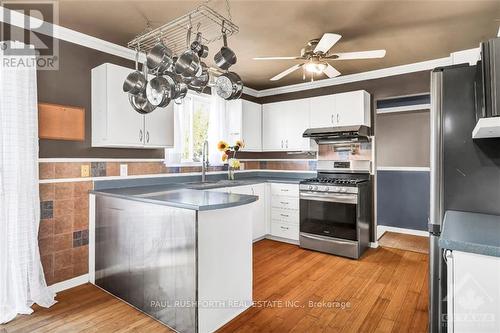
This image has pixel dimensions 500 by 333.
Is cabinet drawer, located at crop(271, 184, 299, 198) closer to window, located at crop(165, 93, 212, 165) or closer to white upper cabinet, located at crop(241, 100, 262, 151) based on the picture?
white upper cabinet, located at crop(241, 100, 262, 151)

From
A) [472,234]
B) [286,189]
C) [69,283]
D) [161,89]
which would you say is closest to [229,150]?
[286,189]

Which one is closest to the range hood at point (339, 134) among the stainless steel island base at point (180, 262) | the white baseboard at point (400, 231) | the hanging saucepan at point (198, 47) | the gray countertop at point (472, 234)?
the white baseboard at point (400, 231)

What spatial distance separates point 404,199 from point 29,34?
214 inches

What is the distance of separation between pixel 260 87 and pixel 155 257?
3467 millimetres

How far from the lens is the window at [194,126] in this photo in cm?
377

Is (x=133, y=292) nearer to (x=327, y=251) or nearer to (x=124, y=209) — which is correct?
(x=124, y=209)

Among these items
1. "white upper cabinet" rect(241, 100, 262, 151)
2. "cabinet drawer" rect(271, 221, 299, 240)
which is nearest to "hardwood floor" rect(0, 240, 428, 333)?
"cabinet drawer" rect(271, 221, 299, 240)

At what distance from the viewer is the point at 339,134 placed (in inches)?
150

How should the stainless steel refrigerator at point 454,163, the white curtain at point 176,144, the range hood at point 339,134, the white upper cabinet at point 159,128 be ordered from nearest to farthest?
the stainless steel refrigerator at point 454,163 < the white upper cabinet at point 159,128 < the white curtain at point 176,144 < the range hood at point 339,134

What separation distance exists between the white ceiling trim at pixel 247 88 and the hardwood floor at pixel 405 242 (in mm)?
2421

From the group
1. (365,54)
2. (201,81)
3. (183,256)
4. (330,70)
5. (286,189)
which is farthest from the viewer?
(286,189)

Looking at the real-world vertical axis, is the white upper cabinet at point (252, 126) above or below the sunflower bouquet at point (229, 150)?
A: above

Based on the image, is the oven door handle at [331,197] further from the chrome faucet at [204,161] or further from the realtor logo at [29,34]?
the realtor logo at [29,34]

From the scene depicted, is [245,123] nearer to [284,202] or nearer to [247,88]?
[247,88]
